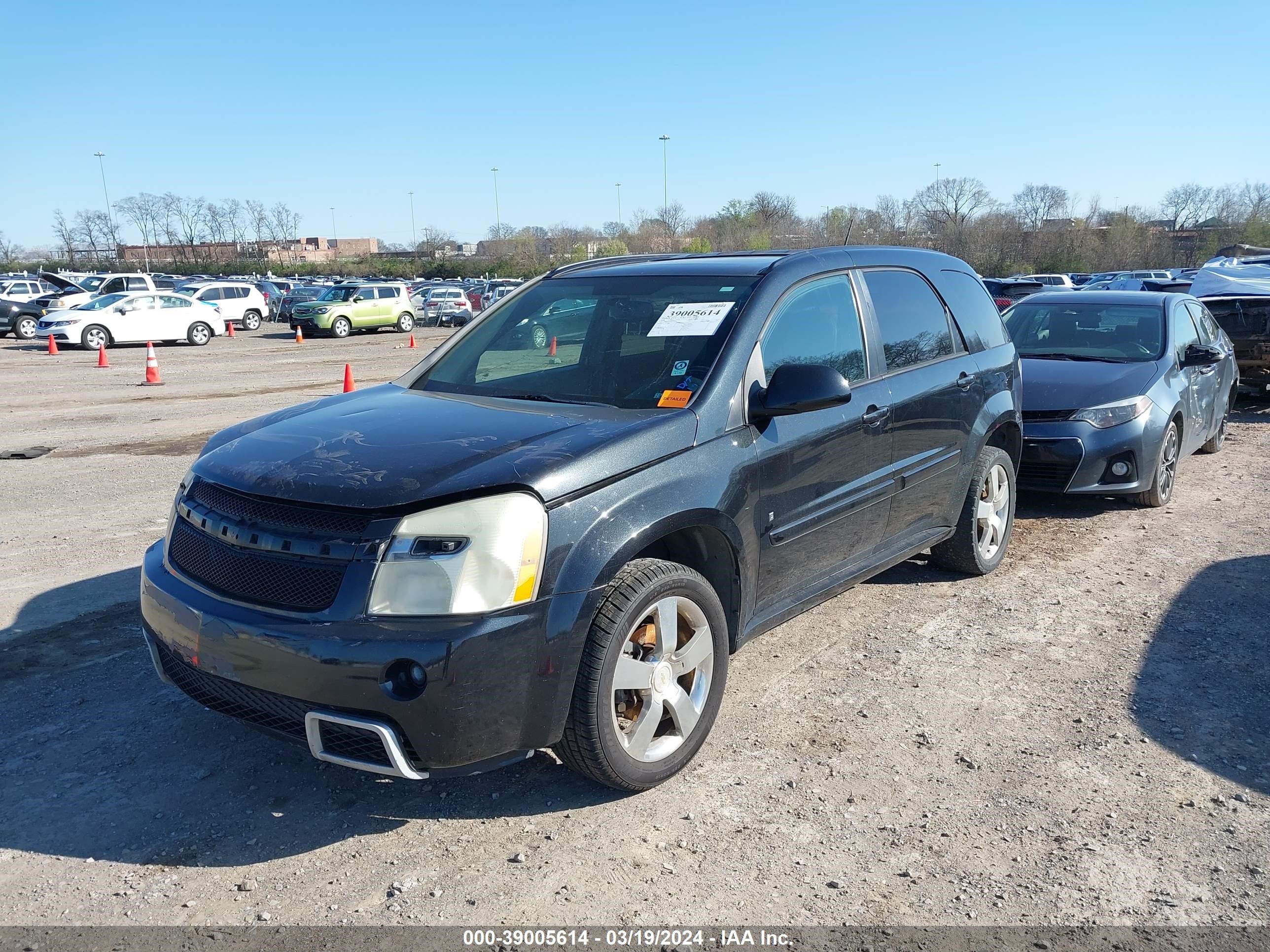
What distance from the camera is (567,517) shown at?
10.7 ft

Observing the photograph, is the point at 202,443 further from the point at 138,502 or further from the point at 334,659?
the point at 334,659

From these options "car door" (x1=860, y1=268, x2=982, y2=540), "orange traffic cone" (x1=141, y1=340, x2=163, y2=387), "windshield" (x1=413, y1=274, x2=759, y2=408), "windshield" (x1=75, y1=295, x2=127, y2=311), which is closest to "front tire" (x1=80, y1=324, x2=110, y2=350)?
"windshield" (x1=75, y1=295, x2=127, y2=311)

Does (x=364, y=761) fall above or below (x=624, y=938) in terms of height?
above

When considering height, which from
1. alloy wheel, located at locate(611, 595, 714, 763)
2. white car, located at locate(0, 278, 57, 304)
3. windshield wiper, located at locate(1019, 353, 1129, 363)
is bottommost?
alloy wheel, located at locate(611, 595, 714, 763)

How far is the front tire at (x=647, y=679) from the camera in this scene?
3.32 meters

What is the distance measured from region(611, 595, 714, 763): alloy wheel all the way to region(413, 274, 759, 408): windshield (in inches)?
33.1

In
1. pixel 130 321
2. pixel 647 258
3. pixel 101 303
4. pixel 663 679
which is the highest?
pixel 647 258

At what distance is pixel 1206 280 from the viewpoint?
14070mm

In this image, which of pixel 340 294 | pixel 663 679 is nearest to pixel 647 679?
pixel 663 679

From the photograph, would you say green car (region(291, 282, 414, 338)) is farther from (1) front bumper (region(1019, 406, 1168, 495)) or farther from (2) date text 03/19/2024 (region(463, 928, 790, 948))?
(2) date text 03/19/2024 (region(463, 928, 790, 948))

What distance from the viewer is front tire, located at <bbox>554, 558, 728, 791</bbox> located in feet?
10.9

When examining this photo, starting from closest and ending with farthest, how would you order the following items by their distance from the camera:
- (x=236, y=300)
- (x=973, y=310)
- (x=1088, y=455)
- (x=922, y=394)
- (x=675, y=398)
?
(x=675, y=398) < (x=922, y=394) < (x=973, y=310) < (x=1088, y=455) < (x=236, y=300)

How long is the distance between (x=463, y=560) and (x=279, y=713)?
0.78 metres

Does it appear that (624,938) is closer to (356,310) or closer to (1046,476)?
(1046,476)
